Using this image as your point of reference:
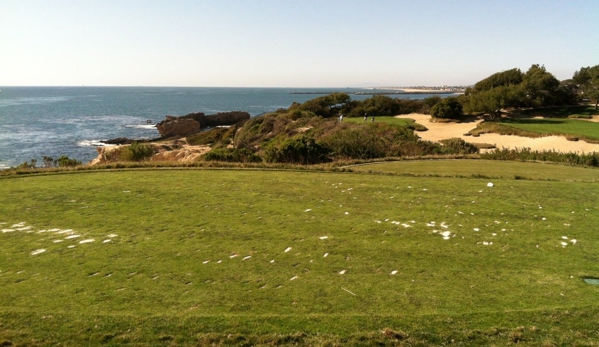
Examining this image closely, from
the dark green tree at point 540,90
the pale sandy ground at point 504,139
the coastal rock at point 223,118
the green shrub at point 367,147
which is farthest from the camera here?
the coastal rock at point 223,118

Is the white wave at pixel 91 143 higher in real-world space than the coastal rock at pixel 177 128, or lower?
lower

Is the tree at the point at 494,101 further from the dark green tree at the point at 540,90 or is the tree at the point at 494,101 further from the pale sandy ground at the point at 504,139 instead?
the pale sandy ground at the point at 504,139

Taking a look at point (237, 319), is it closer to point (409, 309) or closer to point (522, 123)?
point (409, 309)

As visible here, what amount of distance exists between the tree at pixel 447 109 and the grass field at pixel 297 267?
169 feet

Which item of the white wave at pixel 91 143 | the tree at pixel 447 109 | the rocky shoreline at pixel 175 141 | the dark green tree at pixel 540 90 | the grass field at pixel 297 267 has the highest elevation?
the dark green tree at pixel 540 90

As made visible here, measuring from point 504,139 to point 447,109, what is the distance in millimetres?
16593

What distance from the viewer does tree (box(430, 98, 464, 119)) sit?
6119 centimetres

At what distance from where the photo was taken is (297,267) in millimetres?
6902

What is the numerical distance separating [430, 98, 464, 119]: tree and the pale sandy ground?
185 cm

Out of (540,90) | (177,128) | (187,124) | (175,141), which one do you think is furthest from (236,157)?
(540,90)

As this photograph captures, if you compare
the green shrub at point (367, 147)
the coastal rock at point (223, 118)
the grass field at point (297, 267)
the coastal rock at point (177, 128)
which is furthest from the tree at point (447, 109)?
the grass field at point (297, 267)

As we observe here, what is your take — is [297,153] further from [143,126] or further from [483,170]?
[143,126]

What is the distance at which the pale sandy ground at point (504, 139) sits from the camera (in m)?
38.3

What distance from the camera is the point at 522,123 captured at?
176ft
